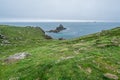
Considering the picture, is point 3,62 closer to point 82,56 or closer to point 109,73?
point 82,56

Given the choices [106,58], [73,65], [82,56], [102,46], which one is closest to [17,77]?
[73,65]

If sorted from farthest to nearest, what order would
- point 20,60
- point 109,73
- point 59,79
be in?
point 20,60 < point 109,73 < point 59,79

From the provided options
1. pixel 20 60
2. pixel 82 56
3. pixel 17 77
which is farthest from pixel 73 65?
pixel 20 60

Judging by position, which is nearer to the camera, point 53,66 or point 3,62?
point 53,66

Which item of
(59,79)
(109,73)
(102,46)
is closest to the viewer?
(59,79)

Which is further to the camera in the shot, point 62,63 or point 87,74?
point 62,63

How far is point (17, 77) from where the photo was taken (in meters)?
34.1

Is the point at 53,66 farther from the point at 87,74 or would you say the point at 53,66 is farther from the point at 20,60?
the point at 20,60

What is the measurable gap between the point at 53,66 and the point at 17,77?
580 centimetres

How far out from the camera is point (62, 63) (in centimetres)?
3478

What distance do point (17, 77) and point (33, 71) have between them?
2.61m

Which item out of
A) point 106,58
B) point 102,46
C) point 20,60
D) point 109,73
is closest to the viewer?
point 109,73

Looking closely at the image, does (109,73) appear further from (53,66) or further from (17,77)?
(17,77)

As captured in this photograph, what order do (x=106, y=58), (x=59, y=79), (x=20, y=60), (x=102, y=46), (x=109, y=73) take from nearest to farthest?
(x=59, y=79)
(x=109, y=73)
(x=106, y=58)
(x=20, y=60)
(x=102, y=46)
